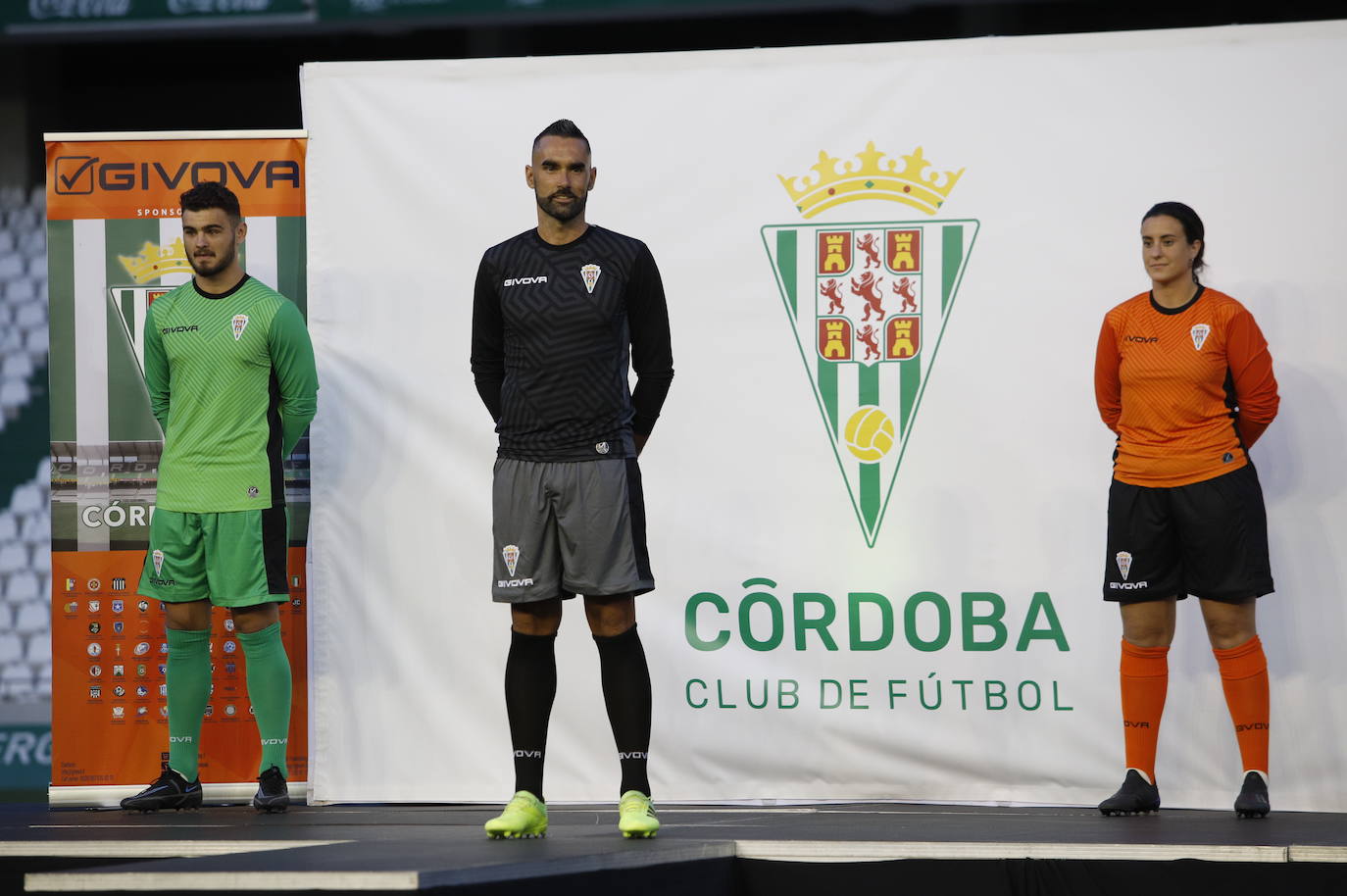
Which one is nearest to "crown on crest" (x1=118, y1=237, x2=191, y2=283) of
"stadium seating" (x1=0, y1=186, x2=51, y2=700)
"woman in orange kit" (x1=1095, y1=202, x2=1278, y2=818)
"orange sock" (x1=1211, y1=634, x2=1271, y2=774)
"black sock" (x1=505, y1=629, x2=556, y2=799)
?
"black sock" (x1=505, y1=629, x2=556, y2=799)

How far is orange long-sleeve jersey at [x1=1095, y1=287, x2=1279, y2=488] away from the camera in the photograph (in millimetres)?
4098

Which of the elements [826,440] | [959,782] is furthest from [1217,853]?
[826,440]

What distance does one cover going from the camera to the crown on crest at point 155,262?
4.88 m

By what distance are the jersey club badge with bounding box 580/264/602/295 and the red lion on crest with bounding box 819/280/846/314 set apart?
4.32 ft

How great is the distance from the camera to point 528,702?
3.53m

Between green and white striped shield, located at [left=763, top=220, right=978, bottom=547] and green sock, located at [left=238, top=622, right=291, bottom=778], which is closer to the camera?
green sock, located at [left=238, top=622, right=291, bottom=778]

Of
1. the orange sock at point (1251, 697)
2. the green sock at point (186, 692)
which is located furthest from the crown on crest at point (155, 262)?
the orange sock at point (1251, 697)

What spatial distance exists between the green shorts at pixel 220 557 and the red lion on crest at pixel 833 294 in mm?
1574

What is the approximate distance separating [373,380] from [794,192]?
1.30m

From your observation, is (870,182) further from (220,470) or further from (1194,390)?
(220,470)

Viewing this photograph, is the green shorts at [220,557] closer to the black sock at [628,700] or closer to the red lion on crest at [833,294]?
the black sock at [628,700]

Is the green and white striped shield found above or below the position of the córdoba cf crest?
above

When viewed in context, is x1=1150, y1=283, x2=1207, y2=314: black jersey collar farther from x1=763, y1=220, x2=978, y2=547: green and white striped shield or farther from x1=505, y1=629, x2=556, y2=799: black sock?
x1=505, y1=629, x2=556, y2=799: black sock

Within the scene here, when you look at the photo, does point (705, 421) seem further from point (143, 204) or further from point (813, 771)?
point (143, 204)
